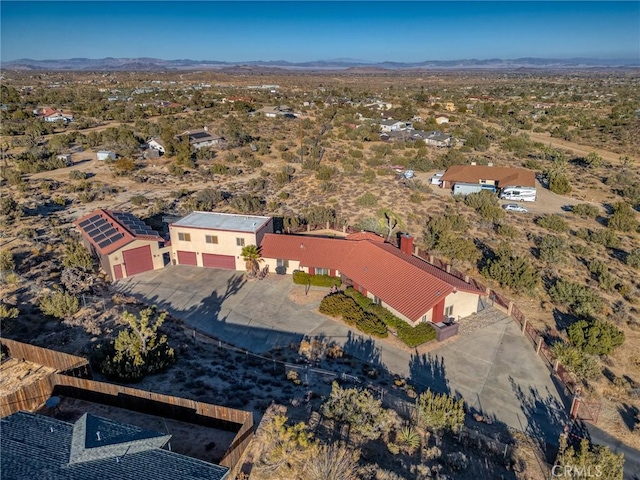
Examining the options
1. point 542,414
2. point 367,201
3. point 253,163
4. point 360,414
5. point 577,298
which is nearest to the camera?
point 360,414

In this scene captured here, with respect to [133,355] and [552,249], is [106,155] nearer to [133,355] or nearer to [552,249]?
[133,355]

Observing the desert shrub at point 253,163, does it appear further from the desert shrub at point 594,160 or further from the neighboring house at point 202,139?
the desert shrub at point 594,160

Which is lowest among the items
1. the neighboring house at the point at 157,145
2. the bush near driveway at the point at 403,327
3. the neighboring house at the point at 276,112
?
the bush near driveway at the point at 403,327

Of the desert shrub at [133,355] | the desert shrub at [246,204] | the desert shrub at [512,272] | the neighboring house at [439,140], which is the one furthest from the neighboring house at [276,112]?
the desert shrub at [133,355]

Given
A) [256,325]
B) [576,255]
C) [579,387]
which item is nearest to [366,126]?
[576,255]

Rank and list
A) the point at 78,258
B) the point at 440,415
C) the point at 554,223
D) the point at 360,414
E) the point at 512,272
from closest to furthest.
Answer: the point at 360,414
the point at 440,415
the point at 512,272
the point at 78,258
the point at 554,223

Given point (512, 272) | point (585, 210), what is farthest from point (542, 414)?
point (585, 210)
